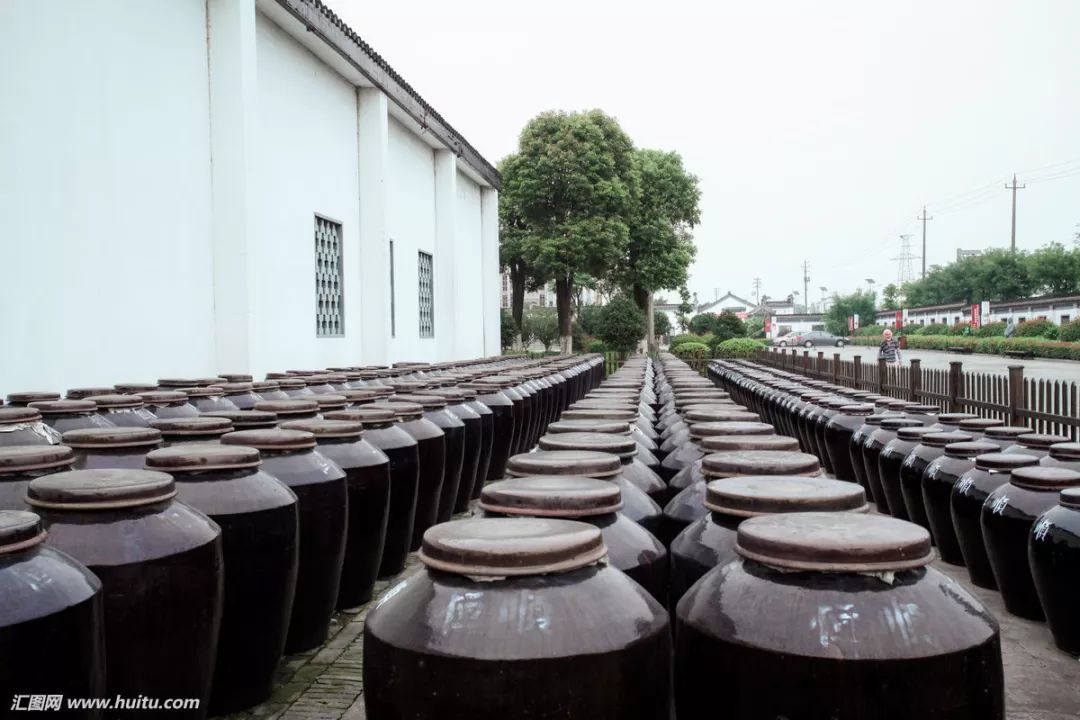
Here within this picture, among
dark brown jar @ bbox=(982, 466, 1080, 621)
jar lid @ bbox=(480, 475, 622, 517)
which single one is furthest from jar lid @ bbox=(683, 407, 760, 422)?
jar lid @ bbox=(480, 475, 622, 517)

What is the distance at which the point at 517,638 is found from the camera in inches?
65.6

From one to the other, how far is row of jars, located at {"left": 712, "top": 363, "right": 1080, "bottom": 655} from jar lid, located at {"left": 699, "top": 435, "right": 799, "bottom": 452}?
1236mm

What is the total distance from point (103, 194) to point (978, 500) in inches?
299

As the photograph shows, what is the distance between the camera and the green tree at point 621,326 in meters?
29.9

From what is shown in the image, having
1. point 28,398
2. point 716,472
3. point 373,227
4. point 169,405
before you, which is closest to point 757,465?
point 716,472

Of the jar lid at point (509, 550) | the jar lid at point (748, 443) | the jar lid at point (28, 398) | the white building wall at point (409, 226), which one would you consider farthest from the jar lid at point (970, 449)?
the white building wall at point (409, 226)

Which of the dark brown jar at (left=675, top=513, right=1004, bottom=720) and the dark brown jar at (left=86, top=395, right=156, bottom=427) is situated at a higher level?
the dark brown jar at (left=86, top=395, right=156, bottom=427)

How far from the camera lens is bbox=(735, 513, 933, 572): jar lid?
177cm

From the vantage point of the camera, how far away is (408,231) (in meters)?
16.9

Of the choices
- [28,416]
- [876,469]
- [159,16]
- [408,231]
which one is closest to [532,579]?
[28,416]

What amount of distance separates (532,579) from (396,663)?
0.32 m

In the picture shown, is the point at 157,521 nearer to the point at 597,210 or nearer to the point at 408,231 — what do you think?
the point at 408,231

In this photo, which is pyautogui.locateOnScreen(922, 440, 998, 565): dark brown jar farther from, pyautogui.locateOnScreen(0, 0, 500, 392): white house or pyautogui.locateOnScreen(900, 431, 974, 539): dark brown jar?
pyautogui.locateOnScreen(0, 0, 500, 392): white house

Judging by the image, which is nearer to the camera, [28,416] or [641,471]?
[641,471]
